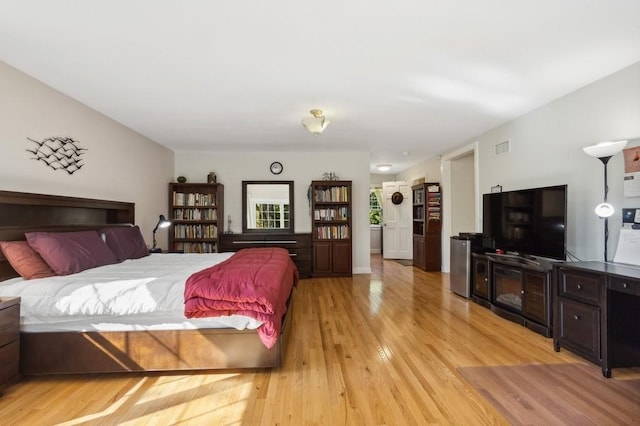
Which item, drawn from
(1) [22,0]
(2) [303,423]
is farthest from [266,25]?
(2) [303,423]

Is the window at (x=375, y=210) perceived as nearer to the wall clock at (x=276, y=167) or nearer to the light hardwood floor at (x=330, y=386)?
the wall clock at (x=276, y=167)

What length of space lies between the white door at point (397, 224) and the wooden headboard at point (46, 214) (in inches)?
241

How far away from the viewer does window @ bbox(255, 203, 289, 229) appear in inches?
234

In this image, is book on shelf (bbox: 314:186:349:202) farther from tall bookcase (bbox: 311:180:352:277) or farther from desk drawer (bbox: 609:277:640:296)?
desk drawer (bbox: 609:277:640:296)

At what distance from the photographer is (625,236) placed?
257cm

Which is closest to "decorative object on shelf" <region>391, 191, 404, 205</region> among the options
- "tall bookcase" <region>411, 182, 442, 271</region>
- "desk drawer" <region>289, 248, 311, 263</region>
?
"tall bookcase" <region>411, 182, 442, 271</region>

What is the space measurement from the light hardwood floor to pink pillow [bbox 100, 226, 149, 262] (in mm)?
1487

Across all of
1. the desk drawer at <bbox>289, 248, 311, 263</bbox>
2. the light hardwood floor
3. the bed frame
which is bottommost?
the light hardwood floor

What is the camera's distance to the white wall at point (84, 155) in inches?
104

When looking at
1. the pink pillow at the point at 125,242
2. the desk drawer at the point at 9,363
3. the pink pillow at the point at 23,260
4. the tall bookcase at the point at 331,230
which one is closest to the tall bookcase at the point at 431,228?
the tall bookcase at the point at 331,230

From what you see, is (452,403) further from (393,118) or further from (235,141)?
(235,141)

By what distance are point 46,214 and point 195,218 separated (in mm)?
2654

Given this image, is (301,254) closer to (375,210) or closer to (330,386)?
(330,386)

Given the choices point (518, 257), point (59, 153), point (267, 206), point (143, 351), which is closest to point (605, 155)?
point (518, 257)
